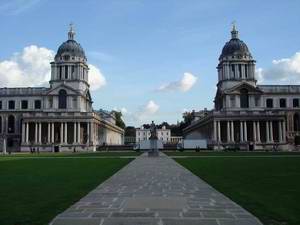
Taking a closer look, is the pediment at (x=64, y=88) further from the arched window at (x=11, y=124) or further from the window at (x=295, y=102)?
the window at (x=295, y=102)

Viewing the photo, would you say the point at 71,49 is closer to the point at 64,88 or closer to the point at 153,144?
the point at 64,88

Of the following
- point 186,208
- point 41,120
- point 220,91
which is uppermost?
point 220,91

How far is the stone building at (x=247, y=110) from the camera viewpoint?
385 feet

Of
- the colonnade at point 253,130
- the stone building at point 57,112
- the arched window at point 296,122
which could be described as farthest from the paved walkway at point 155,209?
the arched window at point 296,122

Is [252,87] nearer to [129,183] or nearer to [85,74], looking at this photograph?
[85,74]

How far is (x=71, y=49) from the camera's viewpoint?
128 m

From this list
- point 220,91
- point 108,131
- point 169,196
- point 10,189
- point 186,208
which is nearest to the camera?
point 186,208

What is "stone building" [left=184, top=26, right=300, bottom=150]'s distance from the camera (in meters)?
117

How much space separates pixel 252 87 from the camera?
123 metres

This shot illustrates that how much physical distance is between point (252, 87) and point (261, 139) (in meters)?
15.0

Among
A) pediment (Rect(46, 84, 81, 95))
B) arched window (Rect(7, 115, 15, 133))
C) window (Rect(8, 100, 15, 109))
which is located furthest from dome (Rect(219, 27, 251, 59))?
arched window (Rect(7, 115, 15, 133))

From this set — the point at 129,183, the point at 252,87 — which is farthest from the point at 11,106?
the point at 129,183

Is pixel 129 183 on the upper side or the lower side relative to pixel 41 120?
lower

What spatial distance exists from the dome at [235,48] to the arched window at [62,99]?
47.8 meters
